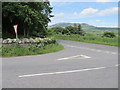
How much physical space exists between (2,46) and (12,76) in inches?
265

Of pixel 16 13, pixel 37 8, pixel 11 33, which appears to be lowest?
pixel 11 33

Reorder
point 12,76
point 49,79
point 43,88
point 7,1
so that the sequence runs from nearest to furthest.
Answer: point 43,88, point 49,79, point 12,76, point 7,1

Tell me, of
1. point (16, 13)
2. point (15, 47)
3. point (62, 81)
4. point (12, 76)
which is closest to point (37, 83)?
point (62, 81)

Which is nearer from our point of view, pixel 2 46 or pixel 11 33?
pixel 2 46

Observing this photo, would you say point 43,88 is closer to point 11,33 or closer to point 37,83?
point 37,83

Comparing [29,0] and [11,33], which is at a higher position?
[29,0]

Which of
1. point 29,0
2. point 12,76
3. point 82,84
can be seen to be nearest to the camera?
point 82,84

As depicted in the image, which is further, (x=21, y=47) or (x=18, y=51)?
(x=21, y=47)

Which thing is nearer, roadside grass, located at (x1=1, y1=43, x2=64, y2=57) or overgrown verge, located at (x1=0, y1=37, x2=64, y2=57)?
roadside grass, located at (x1=1, y1=43, x2=64, y2=57)

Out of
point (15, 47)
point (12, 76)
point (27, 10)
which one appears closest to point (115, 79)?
point (12, 76)

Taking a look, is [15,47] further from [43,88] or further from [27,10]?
[43,88]

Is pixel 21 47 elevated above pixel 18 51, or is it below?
above

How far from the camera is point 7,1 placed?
13367 mm

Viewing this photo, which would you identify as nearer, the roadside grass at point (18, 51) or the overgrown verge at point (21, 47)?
the roadside grass at point (18, 51)
